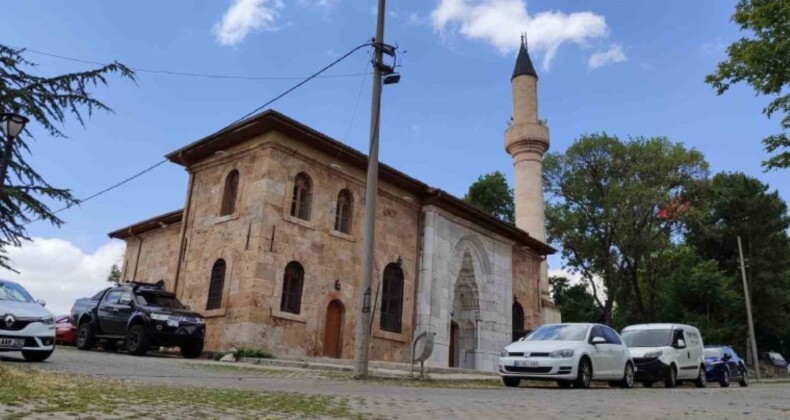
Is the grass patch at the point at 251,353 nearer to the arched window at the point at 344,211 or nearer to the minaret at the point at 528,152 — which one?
the arched window at the point at 344,211

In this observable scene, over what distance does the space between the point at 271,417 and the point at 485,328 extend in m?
20.4

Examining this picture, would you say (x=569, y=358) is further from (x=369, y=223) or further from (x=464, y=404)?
(x=464, y=404)

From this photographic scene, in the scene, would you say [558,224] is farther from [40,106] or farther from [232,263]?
[40,106]

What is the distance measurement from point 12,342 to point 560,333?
10443mm

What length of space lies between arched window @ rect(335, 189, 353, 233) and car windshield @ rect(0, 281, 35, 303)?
34.4 ft

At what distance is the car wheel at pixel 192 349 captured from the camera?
1517 centimetres

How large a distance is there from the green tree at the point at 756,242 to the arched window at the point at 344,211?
29.7 metres

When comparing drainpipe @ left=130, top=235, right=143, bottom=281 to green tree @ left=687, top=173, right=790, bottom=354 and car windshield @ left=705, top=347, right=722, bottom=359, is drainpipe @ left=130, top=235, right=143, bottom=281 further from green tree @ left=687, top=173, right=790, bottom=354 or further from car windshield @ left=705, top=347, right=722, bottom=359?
green tree @ left=687, top=173, right=790, bottom=354

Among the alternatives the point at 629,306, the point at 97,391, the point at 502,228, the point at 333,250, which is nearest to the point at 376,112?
the point at 333,250

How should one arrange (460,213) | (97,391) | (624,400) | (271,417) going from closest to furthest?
(271,417) → (97,391) → (624,400) → (460,213)

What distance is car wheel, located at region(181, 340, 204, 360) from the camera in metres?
15.2

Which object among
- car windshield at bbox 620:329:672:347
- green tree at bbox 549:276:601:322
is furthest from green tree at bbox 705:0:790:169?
green tree at bbox 549:276:601:322

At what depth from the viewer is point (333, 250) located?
64.0ft

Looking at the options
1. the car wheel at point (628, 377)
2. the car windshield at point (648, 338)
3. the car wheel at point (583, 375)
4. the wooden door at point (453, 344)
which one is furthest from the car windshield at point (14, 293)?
the wooden door at point (453, 344)
